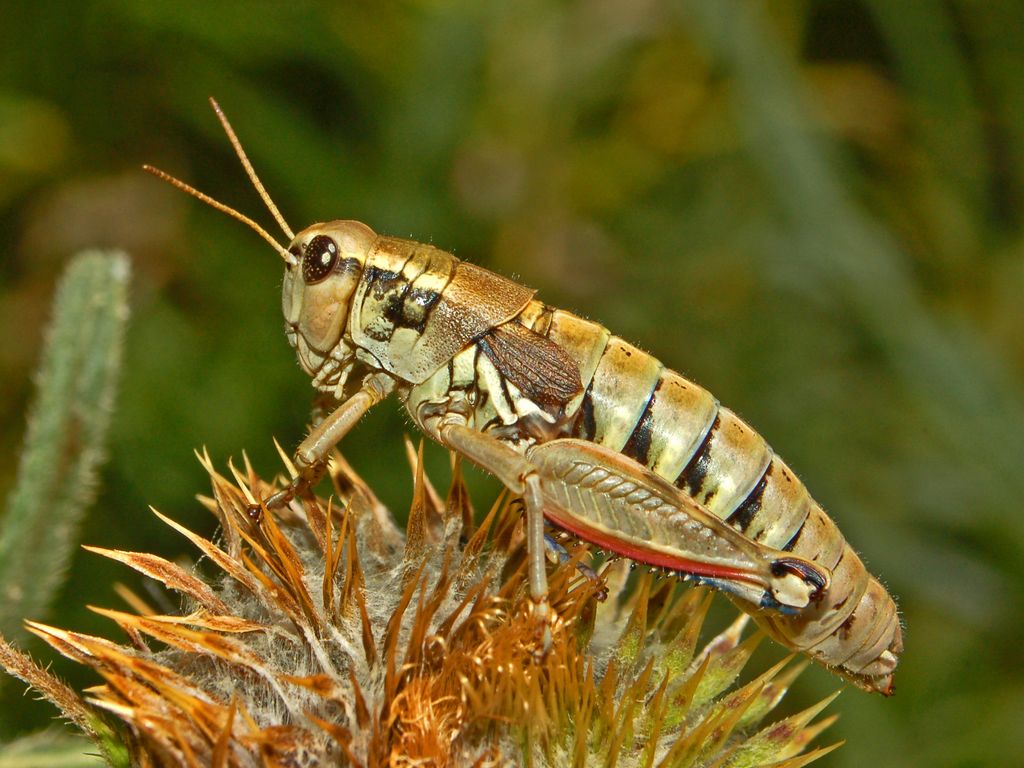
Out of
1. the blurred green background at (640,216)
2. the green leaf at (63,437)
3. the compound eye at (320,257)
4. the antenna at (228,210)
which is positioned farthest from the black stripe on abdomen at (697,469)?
the blurred green background at (640,216)

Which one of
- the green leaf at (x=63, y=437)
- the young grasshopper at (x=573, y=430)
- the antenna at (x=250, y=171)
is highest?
the antenna at (x=250, y=171)

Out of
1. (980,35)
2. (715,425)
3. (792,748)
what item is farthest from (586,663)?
(980,35)

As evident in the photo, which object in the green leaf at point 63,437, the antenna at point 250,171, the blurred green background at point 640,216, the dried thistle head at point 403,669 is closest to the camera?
the dried thistle head at point 403,669

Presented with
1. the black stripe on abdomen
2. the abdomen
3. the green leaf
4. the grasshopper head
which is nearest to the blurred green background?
the green leaf

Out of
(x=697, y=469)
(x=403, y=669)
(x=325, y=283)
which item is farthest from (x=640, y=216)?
(x=403, y=669)

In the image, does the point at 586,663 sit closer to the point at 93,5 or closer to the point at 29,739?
the point at 29,739

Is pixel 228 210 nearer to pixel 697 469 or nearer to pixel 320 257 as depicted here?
pixel 320 257

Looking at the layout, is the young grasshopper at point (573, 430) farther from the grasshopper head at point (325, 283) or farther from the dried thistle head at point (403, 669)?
the dried thistle head at point (403, 669)

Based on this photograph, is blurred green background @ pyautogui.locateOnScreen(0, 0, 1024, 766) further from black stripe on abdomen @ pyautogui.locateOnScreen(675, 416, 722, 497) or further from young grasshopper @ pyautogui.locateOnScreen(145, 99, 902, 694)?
black stripe on abdomen @ pyautogui.locateOnScreen(675, 416, 722, 497)
